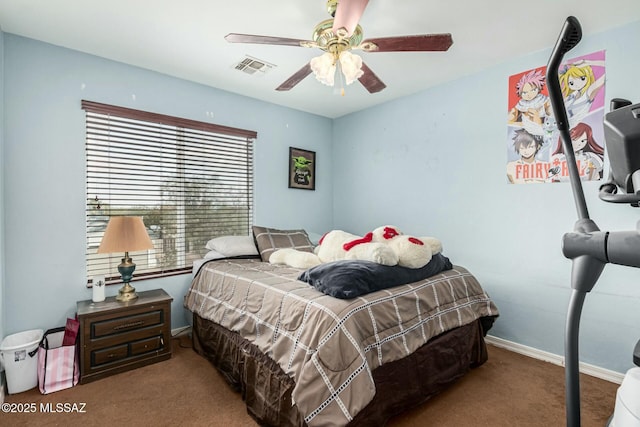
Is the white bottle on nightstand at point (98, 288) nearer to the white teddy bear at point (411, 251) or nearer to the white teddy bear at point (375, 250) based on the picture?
the white teddy bear at point (375, 250)

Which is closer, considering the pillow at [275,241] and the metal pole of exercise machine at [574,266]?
the metal pole of exercise machine at [574,266]

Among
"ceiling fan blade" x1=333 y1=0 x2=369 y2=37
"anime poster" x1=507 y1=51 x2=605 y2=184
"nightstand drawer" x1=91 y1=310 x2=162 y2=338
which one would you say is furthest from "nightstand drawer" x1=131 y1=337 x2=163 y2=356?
"anime poster" x1=507 y1=51 x2=605 y2=184

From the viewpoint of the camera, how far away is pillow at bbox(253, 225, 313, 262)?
3055 mm

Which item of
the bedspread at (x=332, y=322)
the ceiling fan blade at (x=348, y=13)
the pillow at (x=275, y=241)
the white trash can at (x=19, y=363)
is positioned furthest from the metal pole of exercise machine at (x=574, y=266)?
the white trash can at (x=19, y=363)

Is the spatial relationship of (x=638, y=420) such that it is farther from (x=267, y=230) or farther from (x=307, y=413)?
(x=267, y=230)

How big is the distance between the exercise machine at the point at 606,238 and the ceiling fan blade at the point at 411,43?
1.31 m

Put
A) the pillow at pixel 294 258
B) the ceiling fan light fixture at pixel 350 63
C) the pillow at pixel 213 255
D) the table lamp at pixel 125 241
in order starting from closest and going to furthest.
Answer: the ceiling fan light fixture at pixel 350 63, the table lamp at pixel 125 241, the pillow at pixel 294 258, the pillow at pixel 213 255

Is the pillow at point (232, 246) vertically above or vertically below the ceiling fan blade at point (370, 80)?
below

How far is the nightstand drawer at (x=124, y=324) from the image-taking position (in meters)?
2.26

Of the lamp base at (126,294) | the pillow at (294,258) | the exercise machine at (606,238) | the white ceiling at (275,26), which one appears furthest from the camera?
the pillow at (294,258)

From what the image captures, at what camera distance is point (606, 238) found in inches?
21.3

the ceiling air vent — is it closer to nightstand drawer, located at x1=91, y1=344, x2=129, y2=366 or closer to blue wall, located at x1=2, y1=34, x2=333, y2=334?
blue wall, located at x1=2, y1=34, x2=333, y2=334

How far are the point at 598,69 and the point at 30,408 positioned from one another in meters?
4.34

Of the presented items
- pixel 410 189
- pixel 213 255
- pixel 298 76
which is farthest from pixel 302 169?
pixel 298 76
